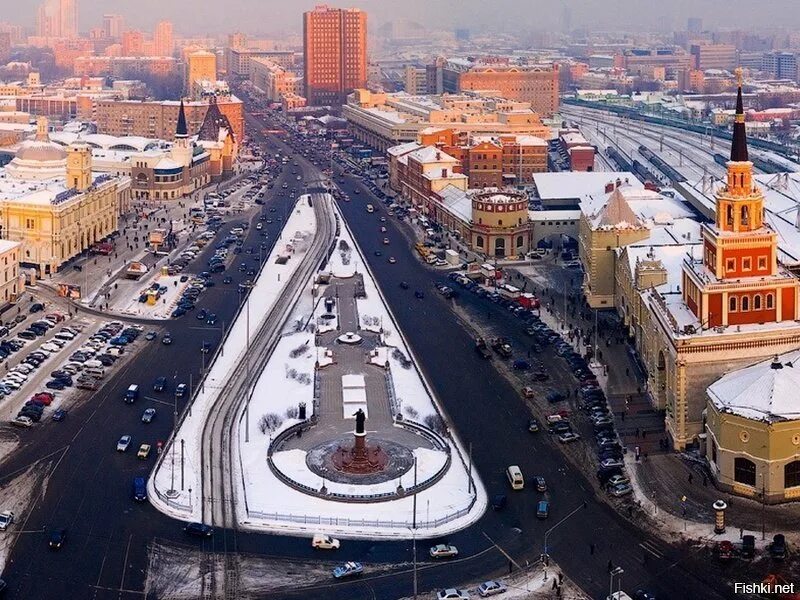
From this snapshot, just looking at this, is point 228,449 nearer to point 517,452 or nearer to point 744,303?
point 517,452

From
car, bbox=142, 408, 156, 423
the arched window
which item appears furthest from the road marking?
car, bbox=142, 408, 156, 423

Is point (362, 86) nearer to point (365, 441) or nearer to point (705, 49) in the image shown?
point (705, 49)

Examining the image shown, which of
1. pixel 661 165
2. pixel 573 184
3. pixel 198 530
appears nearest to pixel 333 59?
pixel 661 165

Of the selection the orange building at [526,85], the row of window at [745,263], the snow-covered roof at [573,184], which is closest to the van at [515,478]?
the row of window at [745,263]

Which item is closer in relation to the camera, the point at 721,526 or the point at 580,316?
the point at 721,526

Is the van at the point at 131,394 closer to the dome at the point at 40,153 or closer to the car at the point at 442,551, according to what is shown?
the car at the point at 442,551

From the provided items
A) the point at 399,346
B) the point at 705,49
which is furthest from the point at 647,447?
the point at 705,49

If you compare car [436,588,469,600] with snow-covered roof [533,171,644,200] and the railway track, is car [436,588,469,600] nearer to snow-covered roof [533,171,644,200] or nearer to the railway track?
the railway track
